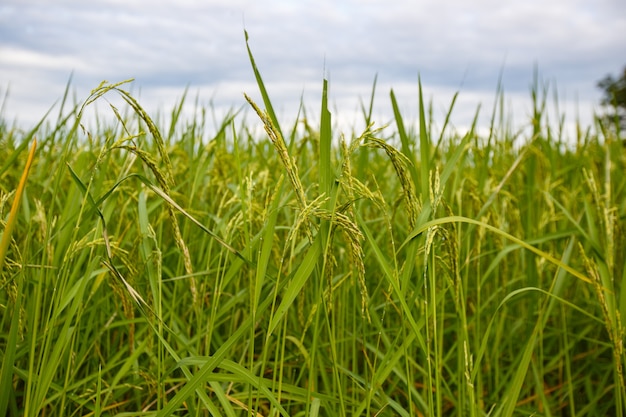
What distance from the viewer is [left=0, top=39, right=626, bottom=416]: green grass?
1.14 metres

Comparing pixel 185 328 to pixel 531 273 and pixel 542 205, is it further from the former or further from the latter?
pixel 542 205

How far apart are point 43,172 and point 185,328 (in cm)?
111

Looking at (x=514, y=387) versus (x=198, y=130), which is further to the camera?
(x=198, y=130)

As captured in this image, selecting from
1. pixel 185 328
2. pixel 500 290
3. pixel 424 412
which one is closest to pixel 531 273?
pixel 500 290

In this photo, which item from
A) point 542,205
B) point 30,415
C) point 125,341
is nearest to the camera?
point 30,415

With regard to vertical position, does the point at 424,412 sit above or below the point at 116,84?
below

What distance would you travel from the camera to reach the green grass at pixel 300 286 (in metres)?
1.14

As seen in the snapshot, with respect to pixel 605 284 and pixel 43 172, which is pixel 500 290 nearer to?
pixel 605 284

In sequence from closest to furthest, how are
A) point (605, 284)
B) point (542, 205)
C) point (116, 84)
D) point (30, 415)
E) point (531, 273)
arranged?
point (116, 84) < point (30, 415) < point (605, 284) < point (531, 273) < point (542, 205)

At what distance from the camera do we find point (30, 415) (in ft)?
3.98

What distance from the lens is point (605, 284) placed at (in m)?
1.64

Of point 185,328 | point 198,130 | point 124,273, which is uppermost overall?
point 198,130

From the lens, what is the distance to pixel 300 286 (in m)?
1.10

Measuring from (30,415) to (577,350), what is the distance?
2.05 meters
